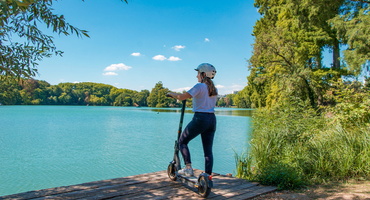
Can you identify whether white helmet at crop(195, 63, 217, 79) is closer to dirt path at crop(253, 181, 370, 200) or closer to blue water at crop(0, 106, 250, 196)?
dirt path at crop(253, 181, 370, 200)

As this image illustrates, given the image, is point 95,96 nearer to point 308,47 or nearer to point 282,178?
point 308,47

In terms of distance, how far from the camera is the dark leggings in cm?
324

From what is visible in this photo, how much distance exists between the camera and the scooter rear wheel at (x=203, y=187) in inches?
123

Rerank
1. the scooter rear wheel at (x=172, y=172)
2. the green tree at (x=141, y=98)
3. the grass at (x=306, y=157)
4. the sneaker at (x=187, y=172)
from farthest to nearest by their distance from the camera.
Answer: the green tree at (x=141, y=98)
the grass at (x=306, y=157)
the scooter rear wheel at (x=172, y=172)
the sneaker at (x=187, y=172)

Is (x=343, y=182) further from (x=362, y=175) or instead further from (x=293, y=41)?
(x=293, y=41)

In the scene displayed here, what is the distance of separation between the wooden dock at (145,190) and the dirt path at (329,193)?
180 millimetres

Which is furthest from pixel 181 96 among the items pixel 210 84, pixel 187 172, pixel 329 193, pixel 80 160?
pixel 80 160

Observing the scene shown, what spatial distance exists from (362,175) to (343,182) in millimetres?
621

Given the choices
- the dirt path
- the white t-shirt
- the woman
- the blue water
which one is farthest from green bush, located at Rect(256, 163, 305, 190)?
the blue water

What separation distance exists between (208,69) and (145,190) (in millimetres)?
1793

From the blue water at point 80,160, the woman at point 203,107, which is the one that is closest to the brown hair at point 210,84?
the woman at point 203,107

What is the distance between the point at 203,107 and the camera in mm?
3232

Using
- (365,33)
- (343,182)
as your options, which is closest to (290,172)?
(343,182)

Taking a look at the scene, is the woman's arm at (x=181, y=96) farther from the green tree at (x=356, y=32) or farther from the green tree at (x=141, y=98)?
the green tree at (x=141, y=98)
